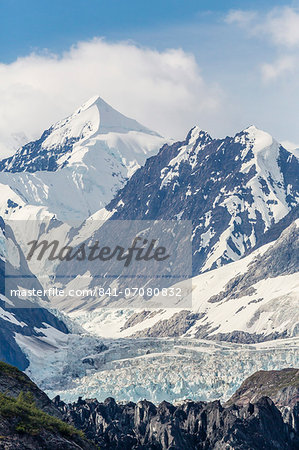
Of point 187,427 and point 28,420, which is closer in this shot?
point 28,420

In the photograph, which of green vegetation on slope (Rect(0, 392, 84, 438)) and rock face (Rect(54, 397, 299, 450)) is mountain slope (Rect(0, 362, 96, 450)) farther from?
rock face (Rect(54, 397, 299, 450))

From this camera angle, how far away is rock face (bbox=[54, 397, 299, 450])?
143m

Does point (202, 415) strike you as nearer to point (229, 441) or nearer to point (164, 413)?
point (164, 413)

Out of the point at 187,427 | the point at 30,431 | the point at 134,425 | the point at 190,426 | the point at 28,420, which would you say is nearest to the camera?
the point at 30,431

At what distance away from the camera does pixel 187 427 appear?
16225 centimetres

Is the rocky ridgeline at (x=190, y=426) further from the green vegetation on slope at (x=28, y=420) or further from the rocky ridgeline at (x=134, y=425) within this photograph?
the green vegetation on slope at (x=28, y=420)

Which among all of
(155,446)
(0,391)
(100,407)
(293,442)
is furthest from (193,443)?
(0,391)

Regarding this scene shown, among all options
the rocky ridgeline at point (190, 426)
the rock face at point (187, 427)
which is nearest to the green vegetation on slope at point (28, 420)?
the rocky ridgeline at point (190, 426)

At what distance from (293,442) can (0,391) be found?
257 ft

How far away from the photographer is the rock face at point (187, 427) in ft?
469

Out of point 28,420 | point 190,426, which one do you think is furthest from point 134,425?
point 28,420

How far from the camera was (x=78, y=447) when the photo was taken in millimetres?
81125

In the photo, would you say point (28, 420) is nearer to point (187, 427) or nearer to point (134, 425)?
point (187, 427)

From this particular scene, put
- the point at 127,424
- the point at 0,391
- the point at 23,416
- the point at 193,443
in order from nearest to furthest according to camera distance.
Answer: the point at 23,416 < the point at 0,391 < the point at 193,443 < the point at 127,424
